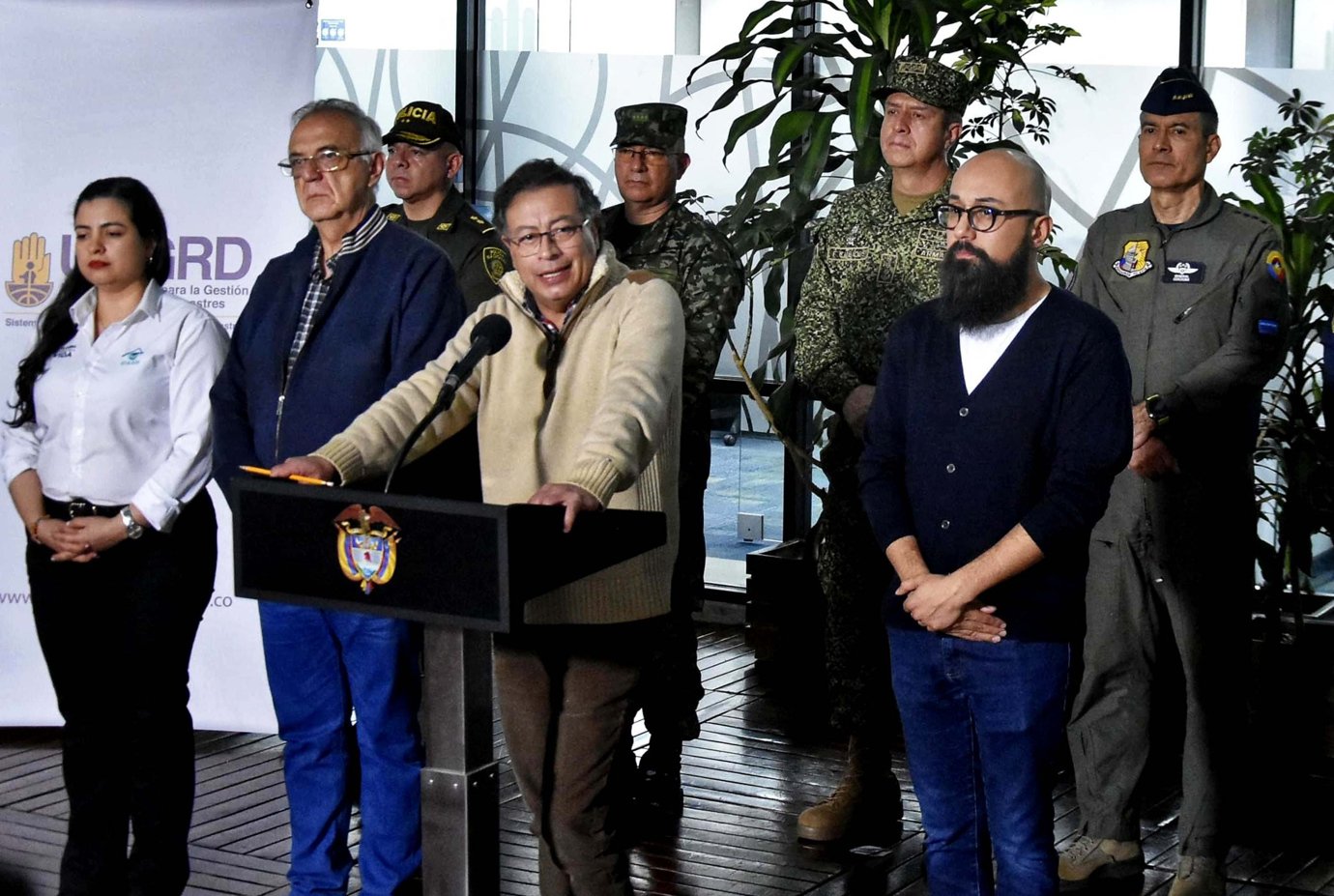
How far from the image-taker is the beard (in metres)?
2.77

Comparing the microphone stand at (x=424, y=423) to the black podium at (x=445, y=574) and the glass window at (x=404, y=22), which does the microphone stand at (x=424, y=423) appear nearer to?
the black podium at (x=445, y=574)

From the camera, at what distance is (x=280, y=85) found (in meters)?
4.71

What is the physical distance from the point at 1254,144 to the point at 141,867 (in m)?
4.01

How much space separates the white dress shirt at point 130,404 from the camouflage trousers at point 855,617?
149 centimetres

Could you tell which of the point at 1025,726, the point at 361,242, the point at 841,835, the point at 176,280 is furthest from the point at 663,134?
the point at 1025,726


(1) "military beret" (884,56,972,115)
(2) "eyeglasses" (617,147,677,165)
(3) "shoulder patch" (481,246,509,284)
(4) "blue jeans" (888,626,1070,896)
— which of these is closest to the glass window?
(3) "shoulder patch" (481,246,509,284)

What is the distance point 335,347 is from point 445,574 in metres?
1.21

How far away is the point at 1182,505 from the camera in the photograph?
12.0 ft

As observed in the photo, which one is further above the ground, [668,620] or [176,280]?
[176,280]

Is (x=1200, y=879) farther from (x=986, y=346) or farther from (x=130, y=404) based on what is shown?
(x=130, y=404)

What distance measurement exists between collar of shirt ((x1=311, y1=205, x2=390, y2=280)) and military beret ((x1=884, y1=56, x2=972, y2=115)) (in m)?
1.22

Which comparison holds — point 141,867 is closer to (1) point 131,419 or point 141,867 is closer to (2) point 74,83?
(1) point 131,419

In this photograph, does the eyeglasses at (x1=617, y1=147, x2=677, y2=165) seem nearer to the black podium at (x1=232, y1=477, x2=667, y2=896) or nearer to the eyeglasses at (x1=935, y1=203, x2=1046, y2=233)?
the eyeglasses at (x1=935, y1=203, x2=1046, y2=233)

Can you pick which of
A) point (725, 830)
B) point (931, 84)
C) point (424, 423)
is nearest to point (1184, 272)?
point (931, 84)
